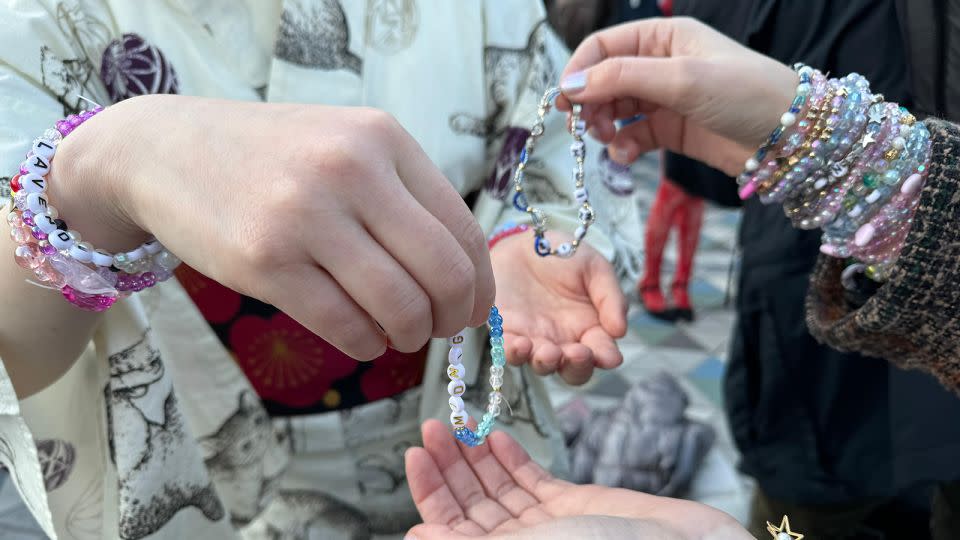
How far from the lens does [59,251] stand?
50 centimetres

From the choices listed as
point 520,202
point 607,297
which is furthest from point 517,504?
point 520,202

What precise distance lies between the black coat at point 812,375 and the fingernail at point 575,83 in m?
0.44

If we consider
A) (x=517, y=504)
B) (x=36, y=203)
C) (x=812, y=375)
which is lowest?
(x=812, y=375)

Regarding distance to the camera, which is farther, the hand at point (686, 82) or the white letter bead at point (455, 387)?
the hand at point (686, 82)

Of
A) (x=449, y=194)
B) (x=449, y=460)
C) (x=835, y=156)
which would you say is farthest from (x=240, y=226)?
(x=835, y=156)

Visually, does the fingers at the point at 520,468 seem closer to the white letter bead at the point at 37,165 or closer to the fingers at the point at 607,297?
the fingers at the point at 607,297

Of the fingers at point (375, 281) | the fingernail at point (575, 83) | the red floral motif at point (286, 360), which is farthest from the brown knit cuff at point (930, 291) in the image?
the red floral motif at point (286, 360)

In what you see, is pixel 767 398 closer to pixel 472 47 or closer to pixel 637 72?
pixel 637 72

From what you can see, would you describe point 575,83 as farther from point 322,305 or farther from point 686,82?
point 322,305

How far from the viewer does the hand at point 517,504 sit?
0.58 m

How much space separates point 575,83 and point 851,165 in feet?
1.07

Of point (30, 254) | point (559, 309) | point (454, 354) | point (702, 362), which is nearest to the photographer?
point (30, 254)

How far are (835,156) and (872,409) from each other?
66 cm

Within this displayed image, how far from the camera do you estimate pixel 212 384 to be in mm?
795
